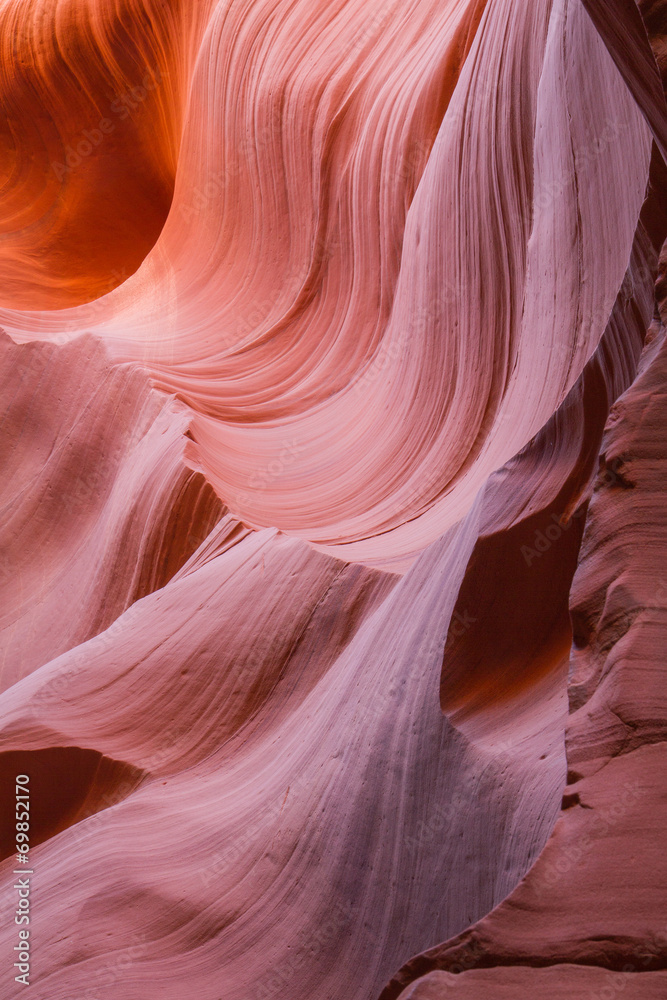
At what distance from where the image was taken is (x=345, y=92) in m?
3.56

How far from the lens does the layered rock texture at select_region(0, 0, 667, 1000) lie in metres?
1.15

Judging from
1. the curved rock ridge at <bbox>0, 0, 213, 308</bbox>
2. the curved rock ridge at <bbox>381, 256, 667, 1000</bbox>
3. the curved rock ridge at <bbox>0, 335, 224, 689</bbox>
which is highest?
the curved rock ridge at <bbox>0, 0, 213, 308</bbox>

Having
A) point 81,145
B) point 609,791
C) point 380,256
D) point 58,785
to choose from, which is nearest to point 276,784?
point 58,785

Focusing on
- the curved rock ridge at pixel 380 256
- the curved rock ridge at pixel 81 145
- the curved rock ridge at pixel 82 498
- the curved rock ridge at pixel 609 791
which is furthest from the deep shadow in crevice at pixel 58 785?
the curved rock ridge at pixel 81 145

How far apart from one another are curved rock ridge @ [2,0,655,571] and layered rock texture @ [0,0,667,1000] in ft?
0.05

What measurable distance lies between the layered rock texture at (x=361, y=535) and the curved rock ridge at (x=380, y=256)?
1 cm

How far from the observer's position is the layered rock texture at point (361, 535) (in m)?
1.15

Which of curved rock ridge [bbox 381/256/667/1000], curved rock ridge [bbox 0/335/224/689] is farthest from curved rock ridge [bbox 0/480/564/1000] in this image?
curved rock ridge [bbox 381/256/667/1000]

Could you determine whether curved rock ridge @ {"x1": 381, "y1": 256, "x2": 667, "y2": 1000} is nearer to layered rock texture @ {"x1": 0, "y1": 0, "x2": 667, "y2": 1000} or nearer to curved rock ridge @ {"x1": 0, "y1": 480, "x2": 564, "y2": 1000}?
layered rock texture @ {"x1": 0, "y1": 0, "x2": 667, "y2": 1000}

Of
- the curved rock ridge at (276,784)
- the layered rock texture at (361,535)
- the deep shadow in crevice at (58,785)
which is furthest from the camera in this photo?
the deep shadow in crevice at (58,785)

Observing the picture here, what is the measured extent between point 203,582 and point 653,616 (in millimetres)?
1705

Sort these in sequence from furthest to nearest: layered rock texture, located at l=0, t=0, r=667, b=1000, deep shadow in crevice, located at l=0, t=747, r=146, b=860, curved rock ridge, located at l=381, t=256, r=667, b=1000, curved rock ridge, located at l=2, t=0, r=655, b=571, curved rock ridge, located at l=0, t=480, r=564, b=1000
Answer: deep shadow in crevice, located at l=0, t=747, r=146, b=860
curved rock ridge, located at l=2, t=0, r=655, b=571
curved rock ridge, located at l=0, t=480, r=564, b=1000
layered rock texture, located at l=0, t=0, r=667, b=1000
curved rock ridge, located at l=381, t=256, r=667, b=1000

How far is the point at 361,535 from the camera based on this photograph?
8.35 feet

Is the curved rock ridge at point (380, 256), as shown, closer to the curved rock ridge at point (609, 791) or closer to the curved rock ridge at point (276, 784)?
the curved rock ridge at point (276, 784)
